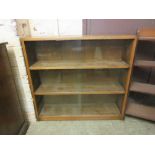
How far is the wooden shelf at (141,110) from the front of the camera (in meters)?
1.61

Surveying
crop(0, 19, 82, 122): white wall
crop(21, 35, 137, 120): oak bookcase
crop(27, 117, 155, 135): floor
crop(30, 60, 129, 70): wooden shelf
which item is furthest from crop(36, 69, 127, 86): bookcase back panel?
crop(27, 117, 155, 135): floor

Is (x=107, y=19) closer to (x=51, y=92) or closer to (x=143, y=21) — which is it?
(x=143, y=21)

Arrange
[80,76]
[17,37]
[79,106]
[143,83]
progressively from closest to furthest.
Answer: [17,37] < [143,83] < [80,76] < [79,106]

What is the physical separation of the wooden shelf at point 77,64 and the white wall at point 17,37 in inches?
7.4

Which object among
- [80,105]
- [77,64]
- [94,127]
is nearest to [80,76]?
→ [77,64]

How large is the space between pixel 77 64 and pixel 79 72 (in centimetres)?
25

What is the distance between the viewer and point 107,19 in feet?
4.77

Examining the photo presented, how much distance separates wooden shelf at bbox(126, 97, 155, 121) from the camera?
5.28ft

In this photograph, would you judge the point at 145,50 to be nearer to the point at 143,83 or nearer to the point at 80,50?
the point at 143,83

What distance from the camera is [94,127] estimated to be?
5.24 ft

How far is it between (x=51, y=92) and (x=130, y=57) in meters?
0.99

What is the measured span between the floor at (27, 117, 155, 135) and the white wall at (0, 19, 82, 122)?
364 mm

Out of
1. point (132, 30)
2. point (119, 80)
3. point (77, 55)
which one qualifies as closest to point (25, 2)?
point (77, 55)

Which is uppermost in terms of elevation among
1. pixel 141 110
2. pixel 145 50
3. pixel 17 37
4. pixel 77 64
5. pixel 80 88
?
pixel 17 37
